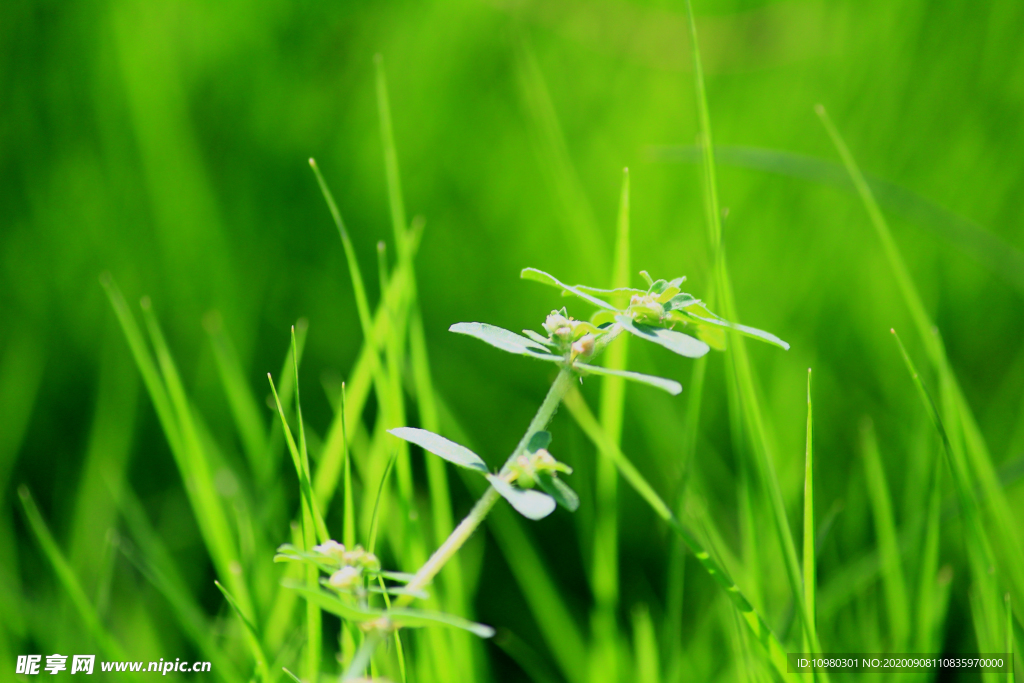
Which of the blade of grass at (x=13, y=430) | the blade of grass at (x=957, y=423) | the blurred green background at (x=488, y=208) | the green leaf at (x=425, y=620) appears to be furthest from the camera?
the blurred green background at (x=488, y=208)

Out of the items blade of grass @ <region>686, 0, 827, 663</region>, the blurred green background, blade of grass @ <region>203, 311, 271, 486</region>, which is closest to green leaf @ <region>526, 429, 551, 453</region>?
blade of grass @ <region>686, 0, 827, 663</region>

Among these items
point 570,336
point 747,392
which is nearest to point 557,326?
point 570,336

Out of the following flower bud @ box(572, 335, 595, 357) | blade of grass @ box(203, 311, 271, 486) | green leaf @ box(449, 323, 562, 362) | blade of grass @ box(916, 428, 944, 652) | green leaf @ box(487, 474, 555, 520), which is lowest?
blade of grass @ box(916, 428, 944, 652)

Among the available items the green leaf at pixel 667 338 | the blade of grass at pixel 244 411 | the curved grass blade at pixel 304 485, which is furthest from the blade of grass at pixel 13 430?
the green leaf at pixel 667 338

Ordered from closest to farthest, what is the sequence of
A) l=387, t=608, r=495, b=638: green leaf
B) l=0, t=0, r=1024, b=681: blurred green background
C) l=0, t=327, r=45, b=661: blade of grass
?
1. l=387, t=608, r=495, b=638: green leaf
2. l=0, t=327, r=45, b=661: blade of grass
3. l=0, t=0, r=1024, b=681: blurred green background

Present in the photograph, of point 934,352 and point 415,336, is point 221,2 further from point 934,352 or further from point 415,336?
point 934,352

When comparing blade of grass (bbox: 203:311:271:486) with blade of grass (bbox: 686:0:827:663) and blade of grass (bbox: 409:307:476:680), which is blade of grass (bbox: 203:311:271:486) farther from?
blade of grass (bbox: 686:0:827:663)

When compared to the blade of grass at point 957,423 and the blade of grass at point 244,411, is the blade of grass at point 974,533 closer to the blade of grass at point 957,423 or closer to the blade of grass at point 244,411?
the blade of grass at point 957,423
